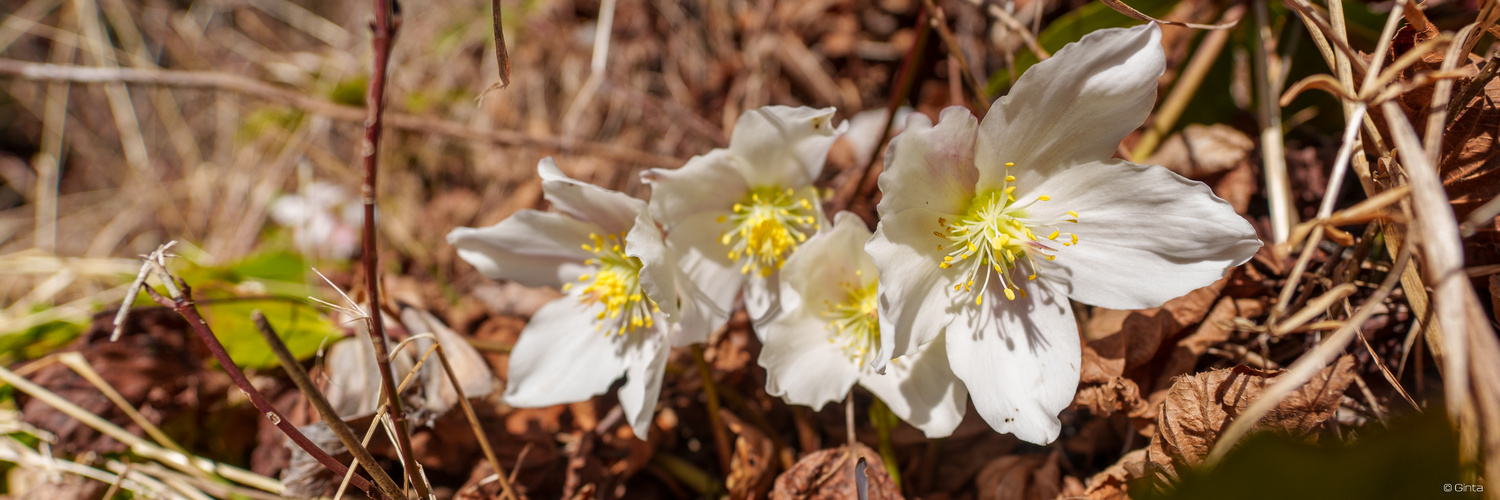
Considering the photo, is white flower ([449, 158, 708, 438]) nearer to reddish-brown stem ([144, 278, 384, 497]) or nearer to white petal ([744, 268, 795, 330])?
white petal ([744, 268, 795, 330])

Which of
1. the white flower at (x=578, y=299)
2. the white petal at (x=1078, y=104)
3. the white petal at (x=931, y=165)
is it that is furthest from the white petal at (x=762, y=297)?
the white petal at (x=1078, y=104)

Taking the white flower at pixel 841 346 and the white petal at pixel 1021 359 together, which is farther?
the white flower at pixel 841 346

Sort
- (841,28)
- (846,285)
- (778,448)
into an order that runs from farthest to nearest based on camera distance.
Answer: (841,28)
(778,448)
(846,285)

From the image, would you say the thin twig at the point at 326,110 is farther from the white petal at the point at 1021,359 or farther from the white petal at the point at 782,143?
the white petal at the point at 1021,359

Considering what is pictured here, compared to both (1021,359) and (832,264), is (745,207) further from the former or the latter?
(1021,359)

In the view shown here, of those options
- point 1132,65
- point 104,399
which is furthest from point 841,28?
point 104,399

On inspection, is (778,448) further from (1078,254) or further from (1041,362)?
(1078,254)
